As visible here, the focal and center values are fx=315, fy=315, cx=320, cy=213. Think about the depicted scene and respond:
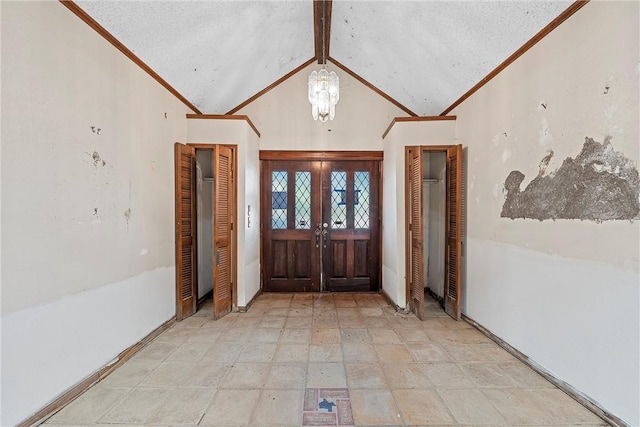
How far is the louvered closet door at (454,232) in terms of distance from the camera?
135 inches

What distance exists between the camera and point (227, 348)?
2748mm

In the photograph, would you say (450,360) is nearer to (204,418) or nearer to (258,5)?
(204,418)

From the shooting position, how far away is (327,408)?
1.90m

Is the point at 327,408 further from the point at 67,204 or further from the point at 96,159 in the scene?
the point at 96,159

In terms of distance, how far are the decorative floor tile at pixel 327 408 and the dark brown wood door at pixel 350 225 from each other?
2.63m

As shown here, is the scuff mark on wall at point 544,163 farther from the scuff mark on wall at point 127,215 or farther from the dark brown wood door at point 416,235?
the scuff mark on wall at point 127,215

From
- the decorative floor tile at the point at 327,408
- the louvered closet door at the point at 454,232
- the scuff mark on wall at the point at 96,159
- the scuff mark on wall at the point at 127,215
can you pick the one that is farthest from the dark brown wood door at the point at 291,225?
the decorative floor tile at the point at 327,408

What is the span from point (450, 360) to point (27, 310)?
282 centimetres

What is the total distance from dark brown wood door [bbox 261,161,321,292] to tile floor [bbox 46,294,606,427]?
1.36 m

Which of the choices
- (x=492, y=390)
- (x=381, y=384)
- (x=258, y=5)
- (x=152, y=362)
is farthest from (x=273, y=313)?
(x=258, y=5)

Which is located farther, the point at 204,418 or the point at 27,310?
the point at 204,418

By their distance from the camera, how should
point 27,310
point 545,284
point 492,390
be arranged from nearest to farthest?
point 27,310 → point 492,390 → point 545,284

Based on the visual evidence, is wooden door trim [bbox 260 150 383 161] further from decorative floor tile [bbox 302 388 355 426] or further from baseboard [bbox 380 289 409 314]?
decorative floor tile [bbox 302 388 355 426]

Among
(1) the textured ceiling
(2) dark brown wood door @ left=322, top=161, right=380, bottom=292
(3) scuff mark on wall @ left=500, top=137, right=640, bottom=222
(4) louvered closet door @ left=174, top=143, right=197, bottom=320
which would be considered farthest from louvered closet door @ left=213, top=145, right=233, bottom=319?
(3) scuff mark on wall @ left=500, top=137, right=640, bottom=222
